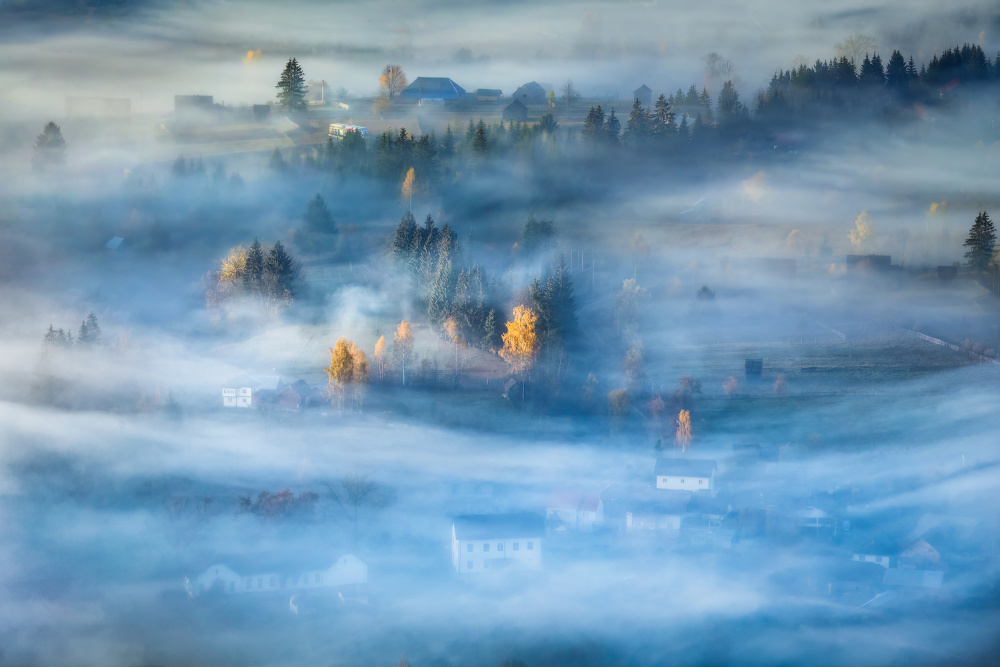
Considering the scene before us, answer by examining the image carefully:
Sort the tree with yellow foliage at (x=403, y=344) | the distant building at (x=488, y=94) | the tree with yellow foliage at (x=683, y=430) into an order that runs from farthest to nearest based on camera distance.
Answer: the distant building at (x=488, y=94)
the tree with yellow foliage at (x=403, y=344)
the tree with yellow foliage at (x=683, y=430)

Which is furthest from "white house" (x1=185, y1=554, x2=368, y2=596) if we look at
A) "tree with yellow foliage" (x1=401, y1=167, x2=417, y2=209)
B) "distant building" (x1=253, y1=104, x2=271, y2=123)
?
"distant building" (x1=253, y1=104, x2=271, y2=123)

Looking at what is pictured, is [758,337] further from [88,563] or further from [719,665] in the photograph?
[88,563]

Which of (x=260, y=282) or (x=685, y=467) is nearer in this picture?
(x=685, y=467)

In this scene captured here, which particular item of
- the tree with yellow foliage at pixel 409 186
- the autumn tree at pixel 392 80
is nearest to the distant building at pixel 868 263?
the tree with yellow foliage at pixel 409 186

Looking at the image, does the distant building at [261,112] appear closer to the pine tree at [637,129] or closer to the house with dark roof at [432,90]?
the house with dark roof at [432,90]

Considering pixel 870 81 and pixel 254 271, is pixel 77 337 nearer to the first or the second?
pixel 254 271

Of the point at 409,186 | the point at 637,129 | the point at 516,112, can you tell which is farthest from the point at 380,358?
the point at 637,129
